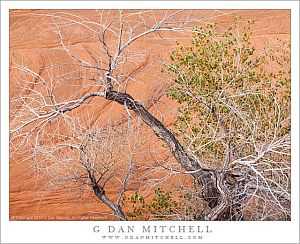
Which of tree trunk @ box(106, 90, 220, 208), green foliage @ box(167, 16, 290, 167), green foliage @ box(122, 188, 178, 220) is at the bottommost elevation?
green foliage @ box(122, 188, 178, 220)

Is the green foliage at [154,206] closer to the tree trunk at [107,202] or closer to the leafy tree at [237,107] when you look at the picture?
the tree trunk at [107,202]

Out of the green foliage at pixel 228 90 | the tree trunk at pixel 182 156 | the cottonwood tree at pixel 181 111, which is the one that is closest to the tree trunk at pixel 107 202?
the cottonwood tree at pixel 181 111

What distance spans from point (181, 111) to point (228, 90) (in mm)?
364

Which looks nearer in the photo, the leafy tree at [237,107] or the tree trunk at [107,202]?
the leafy tree at [237,107]

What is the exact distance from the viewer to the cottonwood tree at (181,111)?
13.3 feet

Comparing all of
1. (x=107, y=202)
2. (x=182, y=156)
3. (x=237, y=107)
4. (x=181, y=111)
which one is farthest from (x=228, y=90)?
(x=107, y=202)

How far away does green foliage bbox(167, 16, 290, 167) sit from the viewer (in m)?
4.09

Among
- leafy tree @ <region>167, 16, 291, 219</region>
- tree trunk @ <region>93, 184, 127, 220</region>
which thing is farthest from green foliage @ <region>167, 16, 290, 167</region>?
tree trunk @ <region>93, 184, 127, 220</region>

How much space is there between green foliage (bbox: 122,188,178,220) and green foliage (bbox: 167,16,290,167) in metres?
0.39

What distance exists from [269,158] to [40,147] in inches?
61.7

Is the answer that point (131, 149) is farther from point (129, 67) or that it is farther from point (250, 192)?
point (250, 192)

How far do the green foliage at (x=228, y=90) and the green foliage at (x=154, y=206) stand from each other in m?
0.39

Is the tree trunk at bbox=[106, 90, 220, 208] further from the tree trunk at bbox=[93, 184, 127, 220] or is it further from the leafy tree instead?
the tree trunk at bbox=[93, 184, 127, 220]

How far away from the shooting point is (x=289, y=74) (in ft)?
13.8
